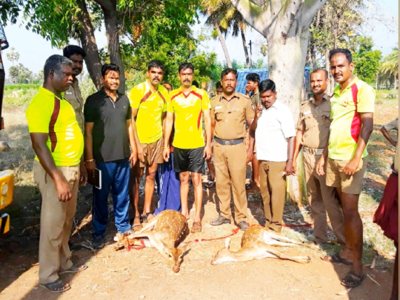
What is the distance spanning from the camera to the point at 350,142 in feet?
10.5

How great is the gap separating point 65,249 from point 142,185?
3.05 metres

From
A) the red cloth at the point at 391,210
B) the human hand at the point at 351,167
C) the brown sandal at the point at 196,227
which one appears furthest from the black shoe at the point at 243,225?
the red cloth at the point at 391,210

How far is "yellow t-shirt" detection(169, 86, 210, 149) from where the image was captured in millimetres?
4484

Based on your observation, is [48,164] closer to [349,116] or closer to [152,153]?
[152,153]

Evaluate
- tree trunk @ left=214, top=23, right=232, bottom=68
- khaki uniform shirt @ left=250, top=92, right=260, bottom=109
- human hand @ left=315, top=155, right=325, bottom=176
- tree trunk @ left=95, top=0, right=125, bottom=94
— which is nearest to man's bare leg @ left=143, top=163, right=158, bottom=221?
human hand @ left=315, top=155, right=325, bottom=176

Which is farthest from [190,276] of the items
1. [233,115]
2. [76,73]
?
[76,73]

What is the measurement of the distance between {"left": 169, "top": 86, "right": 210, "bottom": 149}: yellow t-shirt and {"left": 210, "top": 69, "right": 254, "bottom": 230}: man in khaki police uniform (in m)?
0.22

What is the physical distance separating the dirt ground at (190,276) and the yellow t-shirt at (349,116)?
1235mm

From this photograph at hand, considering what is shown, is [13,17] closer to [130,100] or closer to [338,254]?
[130,100]

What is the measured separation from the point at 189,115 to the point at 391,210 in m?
2.60

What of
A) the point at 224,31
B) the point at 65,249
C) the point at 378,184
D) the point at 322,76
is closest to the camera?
the point at 65,249

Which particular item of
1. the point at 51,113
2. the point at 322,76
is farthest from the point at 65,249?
the point at 322,76

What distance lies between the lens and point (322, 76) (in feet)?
12.6

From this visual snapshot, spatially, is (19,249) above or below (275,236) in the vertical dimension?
below
